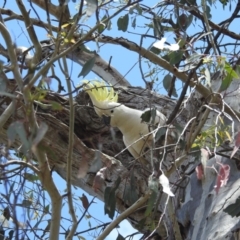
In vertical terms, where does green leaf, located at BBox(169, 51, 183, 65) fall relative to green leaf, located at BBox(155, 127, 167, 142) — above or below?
above

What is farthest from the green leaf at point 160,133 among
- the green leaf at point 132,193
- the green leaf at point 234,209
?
the green leaf at point 234,209

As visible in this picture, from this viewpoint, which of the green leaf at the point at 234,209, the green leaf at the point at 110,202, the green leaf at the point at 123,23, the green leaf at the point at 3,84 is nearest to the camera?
the green leaf at the point at 3,84

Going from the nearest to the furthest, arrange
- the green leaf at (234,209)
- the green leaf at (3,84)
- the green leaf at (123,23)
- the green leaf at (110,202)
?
the green leaf at (3,84) < the green leaf at (234,209) < the green leaf at (110,202) < the green leaf at (123,23)

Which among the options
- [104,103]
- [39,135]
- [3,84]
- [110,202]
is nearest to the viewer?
[39,135]

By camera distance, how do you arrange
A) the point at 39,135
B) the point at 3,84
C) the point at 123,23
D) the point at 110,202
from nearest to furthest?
the point at 39,135 < the point at 3,84 < the point at 110,202 < the point at 123,23

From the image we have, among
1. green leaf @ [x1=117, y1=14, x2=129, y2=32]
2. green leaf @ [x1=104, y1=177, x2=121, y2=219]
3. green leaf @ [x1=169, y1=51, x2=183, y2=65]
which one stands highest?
green leaf @ [x1=117, y1=14, x2=129, y2=32]

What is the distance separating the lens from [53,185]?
1.38 meters

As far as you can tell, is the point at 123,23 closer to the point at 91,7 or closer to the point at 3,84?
the point at 91,7

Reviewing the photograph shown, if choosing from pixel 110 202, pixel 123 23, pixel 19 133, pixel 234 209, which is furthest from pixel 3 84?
pixel 123 23

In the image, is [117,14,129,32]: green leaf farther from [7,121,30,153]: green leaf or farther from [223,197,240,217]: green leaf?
[7,121,30,153]: green leaf

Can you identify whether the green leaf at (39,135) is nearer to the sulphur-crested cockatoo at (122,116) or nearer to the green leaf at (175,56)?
the green leaf at (175,56)

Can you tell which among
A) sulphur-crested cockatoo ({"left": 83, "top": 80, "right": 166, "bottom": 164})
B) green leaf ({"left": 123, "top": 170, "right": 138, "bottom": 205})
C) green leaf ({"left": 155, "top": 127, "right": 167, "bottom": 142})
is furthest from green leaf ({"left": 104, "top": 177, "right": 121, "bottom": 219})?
sulphur-crested cockatoo ({"left": 83, "top": 80, "right": 166, "bottom": 164})

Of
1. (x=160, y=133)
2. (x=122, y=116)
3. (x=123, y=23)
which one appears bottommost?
(x=160, y=133)

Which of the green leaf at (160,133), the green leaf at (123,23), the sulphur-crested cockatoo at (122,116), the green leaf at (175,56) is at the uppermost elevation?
the green leaf at (123,23)
